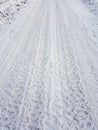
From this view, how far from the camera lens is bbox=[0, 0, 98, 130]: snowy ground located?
14.0 ft

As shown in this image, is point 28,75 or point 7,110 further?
point 28,75

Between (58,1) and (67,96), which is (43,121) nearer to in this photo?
(67,96)

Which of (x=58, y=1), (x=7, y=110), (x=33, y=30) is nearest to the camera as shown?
(x=7, y=110)

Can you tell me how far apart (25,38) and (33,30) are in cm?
119

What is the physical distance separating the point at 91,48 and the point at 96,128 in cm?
434

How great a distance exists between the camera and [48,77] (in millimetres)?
5688

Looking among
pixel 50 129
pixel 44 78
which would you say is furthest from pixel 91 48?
pixel 50 129

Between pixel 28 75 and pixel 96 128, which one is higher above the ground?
pixel 28 75

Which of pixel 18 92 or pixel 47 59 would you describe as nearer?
pixel 18 92

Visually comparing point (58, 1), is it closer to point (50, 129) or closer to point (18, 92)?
point (18, 92)

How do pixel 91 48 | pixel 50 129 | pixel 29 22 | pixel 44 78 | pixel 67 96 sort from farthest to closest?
pixel 29 22, pixel 91 48, pixel 44 78, pixel 67 96, pixel 50 129

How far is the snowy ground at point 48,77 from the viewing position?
4258 mm

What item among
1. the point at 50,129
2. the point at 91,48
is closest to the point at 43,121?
the point at 50,129

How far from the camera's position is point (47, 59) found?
6.71 m
